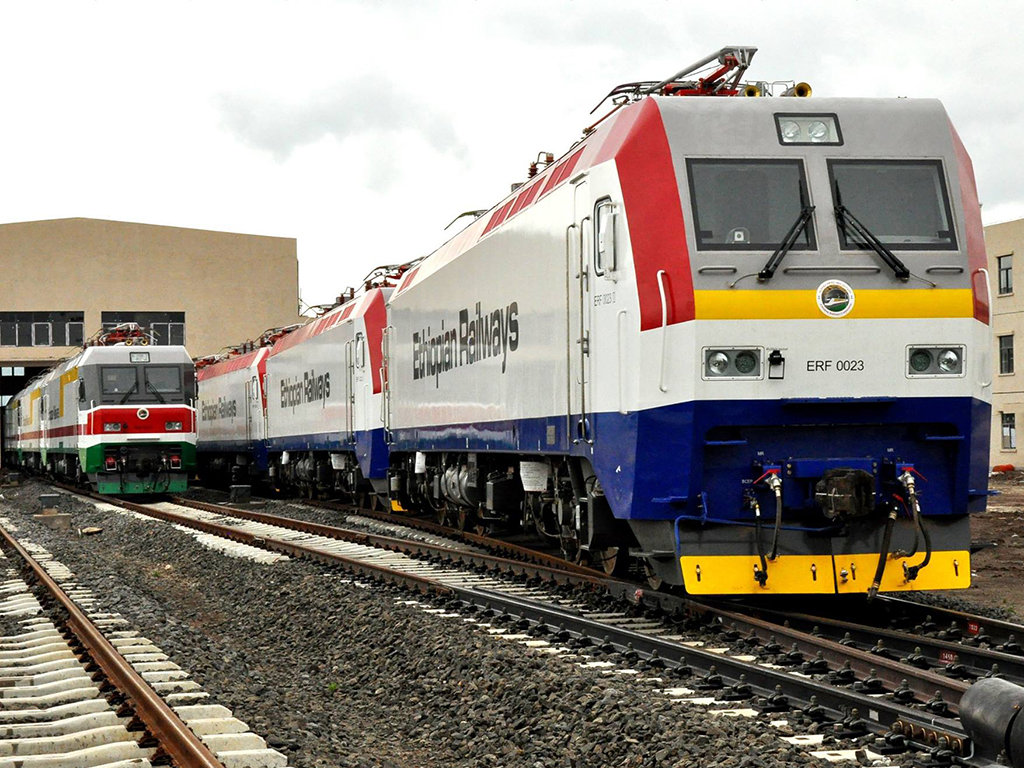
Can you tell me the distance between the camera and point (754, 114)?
9016mm

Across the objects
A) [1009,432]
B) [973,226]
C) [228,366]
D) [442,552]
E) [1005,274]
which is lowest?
[442,552]

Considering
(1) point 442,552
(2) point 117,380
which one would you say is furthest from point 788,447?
(2) point 117,380

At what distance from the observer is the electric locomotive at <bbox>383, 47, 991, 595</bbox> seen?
845cm

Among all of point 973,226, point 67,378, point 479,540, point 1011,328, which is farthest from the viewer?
point 1011,328

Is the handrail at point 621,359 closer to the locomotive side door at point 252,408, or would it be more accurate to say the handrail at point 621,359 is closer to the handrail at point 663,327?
the handrail at point 663,327

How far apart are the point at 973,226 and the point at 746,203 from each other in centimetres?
170

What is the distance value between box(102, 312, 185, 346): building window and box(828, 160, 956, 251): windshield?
47.8m

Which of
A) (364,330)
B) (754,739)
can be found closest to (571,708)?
(754,739)

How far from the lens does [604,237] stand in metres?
9.17

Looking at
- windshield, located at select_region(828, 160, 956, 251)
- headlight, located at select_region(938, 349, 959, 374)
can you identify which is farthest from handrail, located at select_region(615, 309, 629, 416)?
headlight, located at select_region(938, 349, 959, 374)

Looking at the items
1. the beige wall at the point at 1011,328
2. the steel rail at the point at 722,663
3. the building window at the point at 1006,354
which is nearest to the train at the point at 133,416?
the steel rail at the point at 722,663

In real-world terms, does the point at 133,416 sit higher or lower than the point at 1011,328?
lower

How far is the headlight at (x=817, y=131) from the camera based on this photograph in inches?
355

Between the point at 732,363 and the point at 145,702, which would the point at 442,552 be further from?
the point at 145,702
